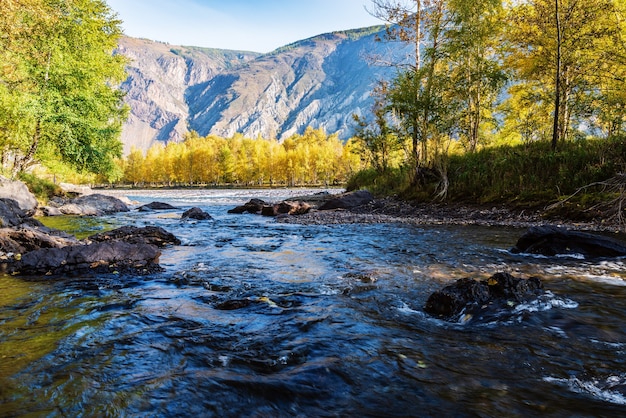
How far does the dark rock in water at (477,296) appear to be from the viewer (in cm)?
474

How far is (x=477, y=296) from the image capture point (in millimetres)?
4895

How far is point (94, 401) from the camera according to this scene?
9.22 ft

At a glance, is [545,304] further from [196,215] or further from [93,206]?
[93,206]

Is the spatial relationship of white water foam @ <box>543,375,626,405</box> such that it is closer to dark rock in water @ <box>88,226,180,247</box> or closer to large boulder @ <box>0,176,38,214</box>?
dark rock in water @ <box>88,226,180,247</box>

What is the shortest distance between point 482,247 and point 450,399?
7.23m

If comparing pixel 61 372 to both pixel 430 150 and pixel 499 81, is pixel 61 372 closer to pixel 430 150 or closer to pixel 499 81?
pixel 430 150

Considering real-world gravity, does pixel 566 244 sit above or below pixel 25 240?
above

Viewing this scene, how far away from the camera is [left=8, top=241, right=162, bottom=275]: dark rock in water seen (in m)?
7.09

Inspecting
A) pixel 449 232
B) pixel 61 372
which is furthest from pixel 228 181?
Answer: pixel 61 372

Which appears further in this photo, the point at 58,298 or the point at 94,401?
the point at 58,298

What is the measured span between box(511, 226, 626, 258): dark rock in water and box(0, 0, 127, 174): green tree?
20741 millimetres

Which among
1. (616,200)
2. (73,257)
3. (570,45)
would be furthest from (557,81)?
(73,257)

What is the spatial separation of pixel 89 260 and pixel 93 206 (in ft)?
66.1

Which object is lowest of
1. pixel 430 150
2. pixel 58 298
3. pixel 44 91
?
pixel 58 298
